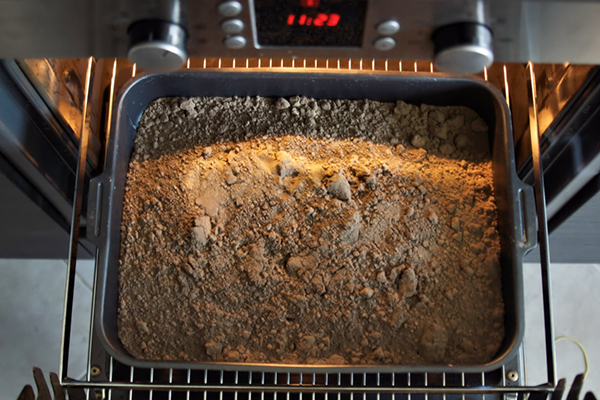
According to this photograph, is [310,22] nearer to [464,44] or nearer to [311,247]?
[464,44]

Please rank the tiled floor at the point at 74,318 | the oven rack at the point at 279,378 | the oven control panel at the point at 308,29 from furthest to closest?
the tiled floor at the point at 74,318 → the oven rack at the point at 279,378 → the oven control panel at the point at 308,29

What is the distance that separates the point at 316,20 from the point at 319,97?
32cm

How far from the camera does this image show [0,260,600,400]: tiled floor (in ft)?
3.86

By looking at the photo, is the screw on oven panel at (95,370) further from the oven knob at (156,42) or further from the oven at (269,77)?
the oven knob at (156,42)

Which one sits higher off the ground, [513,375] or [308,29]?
[308,29]

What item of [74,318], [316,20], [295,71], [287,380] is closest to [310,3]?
[316,20]

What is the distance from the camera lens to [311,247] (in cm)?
72

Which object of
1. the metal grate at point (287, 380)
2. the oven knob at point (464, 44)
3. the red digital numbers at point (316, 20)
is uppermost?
the red digital numbers at point (316, 20)

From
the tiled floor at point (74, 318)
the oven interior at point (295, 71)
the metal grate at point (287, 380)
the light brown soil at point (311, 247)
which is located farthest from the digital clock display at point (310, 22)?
the tiled floor at point (74, 318)

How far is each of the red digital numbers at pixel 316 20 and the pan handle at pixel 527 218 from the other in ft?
1.14

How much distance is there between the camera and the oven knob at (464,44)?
1.56 feet

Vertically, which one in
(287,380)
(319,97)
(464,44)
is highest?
(319,97)

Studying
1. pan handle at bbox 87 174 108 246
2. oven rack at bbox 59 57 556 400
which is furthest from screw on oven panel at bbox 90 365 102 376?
pan handle at bbox 87 174 108 246

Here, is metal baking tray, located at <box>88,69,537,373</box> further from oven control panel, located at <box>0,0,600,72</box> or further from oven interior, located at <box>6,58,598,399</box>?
oven control panel, located at <box>0,0,600,72</box>
